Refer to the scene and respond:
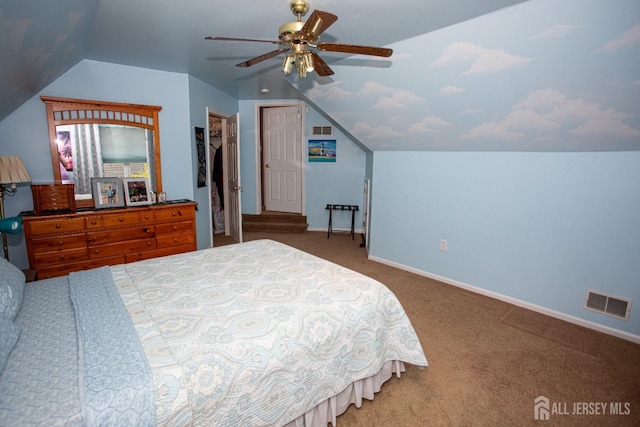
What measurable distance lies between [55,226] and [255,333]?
2.58 meters

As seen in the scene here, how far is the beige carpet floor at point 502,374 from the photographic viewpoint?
1.75 m

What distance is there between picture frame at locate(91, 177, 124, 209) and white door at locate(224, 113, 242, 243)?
1522 millimetres

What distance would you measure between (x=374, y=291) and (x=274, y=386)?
76cm

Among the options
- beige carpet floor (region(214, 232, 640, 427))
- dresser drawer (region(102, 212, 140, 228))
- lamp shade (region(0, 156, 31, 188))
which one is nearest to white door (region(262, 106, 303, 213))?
dresser drawer (region(102, 212, 140, 228))

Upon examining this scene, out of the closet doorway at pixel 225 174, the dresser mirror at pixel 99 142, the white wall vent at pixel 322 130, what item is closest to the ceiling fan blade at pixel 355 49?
the dresser mirror at pixel 99 142

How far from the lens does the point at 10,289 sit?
1500mm

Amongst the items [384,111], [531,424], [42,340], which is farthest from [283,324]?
[384,111]

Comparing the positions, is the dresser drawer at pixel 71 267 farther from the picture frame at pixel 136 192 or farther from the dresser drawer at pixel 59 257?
the picture frame at pixel 136 192

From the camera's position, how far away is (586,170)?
8.57ft

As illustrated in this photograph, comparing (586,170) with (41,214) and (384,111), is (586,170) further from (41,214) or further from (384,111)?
(41,214)

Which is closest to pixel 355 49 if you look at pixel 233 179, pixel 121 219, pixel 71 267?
pixel 121 219

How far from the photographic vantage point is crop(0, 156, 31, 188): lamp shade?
2574 mm

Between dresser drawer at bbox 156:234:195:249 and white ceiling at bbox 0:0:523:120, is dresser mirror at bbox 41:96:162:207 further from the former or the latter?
dresser drawer at bbox 156:234:195:249

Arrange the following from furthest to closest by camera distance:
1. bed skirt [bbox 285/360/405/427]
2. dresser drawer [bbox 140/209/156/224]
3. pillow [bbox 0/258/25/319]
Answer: dresser drawer [bbox 140/209/156/224] → bed skirt [bbox 285/360/405/427] → pillow [bbox 0/258/25/319]
